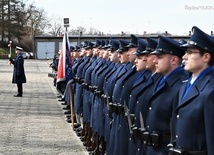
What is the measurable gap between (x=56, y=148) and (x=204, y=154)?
5959mm

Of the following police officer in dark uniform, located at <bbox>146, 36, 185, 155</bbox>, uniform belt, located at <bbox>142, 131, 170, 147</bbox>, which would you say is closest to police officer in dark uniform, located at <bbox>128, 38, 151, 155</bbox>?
police officer in dark uniform, located at <bbox>146, 36, 185, 155</bbox>

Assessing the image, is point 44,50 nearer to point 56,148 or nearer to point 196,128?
point 56,148

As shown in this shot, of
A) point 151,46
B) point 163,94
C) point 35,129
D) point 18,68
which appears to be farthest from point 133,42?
point 18,68

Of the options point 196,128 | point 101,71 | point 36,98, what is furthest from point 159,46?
point 36,98

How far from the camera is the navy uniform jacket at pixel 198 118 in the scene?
397 cm

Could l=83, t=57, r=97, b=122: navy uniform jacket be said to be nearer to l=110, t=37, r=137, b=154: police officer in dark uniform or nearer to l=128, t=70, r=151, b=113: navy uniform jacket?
l=110, t=37, r=137, b=154: police officer in dark uniform

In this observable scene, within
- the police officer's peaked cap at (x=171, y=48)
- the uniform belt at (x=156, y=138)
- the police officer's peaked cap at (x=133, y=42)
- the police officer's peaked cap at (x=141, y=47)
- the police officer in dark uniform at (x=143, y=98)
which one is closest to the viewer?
the uniform belt at (x=156, y=138)

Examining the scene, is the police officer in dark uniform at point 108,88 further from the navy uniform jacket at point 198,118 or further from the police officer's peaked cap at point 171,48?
the navy uniform jacket at point 198,118

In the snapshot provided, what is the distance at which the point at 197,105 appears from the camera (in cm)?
408

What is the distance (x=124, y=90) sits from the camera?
21.0ft

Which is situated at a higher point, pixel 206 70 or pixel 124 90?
pixel 206 70

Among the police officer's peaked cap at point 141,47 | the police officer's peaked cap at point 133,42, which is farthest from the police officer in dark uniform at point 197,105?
the police officer's peaked cap at point 133,42

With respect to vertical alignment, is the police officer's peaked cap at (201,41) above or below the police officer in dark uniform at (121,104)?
above

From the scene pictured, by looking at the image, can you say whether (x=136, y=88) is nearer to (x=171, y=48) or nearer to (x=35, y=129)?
(x=171, y=48)
